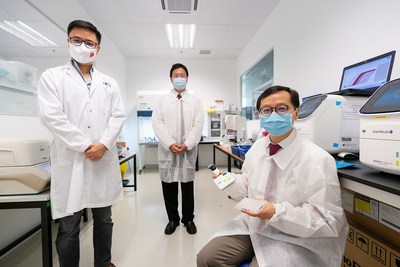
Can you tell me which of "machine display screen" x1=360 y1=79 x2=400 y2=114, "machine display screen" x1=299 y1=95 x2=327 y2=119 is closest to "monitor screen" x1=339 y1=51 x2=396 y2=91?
"machine display screen" x1=299 y1=95 x2=327 y2=119

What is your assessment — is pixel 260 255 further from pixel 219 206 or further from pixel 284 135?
pixel 219 206

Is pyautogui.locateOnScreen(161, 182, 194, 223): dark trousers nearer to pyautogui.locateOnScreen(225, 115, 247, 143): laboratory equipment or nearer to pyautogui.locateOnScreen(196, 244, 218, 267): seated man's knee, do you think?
pyautogui.locateOnScreen(196, 244, 218, 267): seated man's knee

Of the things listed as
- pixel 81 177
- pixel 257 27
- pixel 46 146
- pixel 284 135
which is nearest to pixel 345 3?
pixel 284 135

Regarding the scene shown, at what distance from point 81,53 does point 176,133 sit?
1.04 m

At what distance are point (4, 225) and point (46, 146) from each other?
992 millimetres

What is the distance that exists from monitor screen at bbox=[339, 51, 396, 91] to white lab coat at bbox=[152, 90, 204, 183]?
1.30m

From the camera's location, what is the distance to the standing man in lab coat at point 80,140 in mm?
1209

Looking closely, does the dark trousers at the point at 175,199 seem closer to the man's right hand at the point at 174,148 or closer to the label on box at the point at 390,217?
the man's right hand at the point at 174,148

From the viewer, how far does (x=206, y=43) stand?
4.23m

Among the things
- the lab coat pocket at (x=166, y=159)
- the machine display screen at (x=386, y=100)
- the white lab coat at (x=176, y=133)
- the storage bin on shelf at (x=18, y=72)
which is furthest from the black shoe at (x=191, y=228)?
the storage bin on shelf at (x=18, y=72)

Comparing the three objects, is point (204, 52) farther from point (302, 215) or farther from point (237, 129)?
point (302, 215)

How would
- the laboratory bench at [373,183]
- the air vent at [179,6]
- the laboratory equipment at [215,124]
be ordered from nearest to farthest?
the laboratory bench at [373,183], the air vent at [179,6], the laboratory equipment at [215,124]

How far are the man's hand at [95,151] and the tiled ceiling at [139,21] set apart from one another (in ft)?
4.35

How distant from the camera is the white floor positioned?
1641mm
